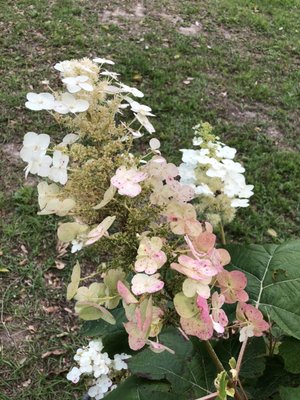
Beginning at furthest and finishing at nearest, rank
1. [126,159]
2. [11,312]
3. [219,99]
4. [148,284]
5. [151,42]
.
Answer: [151,42], [219,99], [11,312], [126,159], [148,284]

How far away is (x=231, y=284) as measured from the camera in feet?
2.84

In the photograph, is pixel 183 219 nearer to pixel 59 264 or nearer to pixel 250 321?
pixel 250 321

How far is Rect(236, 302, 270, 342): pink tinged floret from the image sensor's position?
888 mm

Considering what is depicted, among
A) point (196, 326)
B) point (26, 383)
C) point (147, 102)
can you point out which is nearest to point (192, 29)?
point (147, 102)

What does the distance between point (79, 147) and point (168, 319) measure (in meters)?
0.31

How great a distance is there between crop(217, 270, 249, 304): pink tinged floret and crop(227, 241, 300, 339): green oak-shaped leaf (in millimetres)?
288

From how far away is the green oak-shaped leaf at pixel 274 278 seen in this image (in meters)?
1.14

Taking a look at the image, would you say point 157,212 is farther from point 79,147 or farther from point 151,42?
point 151,42

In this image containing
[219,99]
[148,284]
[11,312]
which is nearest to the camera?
[148,284]

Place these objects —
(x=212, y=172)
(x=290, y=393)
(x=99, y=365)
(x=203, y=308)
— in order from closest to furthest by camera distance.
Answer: (x=203, y=308)
(x=290, y=393)
(x=212, y=172)
(x=99, y=365)

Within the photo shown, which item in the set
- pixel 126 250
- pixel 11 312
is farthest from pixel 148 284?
pixel 11 312

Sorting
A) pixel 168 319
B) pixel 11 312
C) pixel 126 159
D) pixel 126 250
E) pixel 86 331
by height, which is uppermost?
pixel 126 159

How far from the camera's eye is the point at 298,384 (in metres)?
1.26

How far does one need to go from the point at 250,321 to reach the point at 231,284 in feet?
0.25
